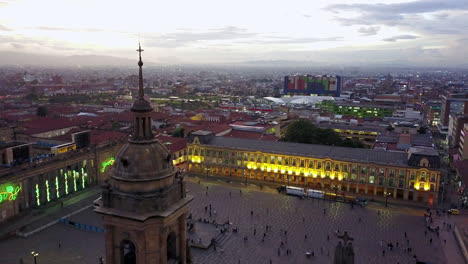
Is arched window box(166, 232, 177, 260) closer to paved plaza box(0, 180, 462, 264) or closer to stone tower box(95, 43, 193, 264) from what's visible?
stone tower box(95, 43, 193, 264)

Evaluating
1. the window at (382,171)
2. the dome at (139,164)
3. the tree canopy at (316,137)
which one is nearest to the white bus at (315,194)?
the window at (382,171)

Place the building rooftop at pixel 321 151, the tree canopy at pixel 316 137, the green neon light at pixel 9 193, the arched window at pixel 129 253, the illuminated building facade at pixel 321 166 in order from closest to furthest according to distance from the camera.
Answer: the arched window at pixel 129 253, the green neon light at pixel 9 193, the illuminated building facade at pixel 321 166, the building rooftop at pixel 321 151, the tree canopy at pixel 316 137

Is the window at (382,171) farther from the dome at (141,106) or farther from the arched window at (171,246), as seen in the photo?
the dome at (141,106)

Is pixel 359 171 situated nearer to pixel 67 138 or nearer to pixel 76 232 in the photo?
pixel 76 232

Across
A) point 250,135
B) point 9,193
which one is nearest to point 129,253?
point 9,193

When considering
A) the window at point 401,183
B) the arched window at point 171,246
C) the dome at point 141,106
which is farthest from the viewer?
the window at point 401,183

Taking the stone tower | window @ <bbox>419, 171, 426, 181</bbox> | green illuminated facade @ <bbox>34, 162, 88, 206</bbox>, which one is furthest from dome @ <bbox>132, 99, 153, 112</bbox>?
window @ <bbox>419, 171, 426, 181</bbox>

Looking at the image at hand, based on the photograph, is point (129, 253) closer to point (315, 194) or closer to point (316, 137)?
point (315, 194)
